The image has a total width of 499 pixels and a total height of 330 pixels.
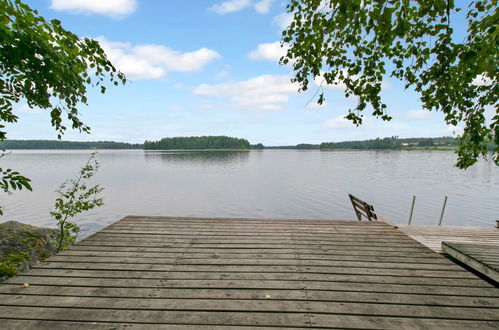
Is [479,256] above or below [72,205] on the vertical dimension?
below

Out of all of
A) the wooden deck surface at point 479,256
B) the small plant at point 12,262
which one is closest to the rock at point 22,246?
the small plant at point 12,262

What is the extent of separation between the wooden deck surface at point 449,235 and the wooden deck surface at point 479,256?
1781mm

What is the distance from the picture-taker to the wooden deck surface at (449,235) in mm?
8258

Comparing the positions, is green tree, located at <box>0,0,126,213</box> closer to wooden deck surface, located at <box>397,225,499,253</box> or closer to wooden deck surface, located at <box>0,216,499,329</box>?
wooden deck surface, located at <box>0,216,499,329</box>

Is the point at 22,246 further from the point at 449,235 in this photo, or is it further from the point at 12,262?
the point at 449,235

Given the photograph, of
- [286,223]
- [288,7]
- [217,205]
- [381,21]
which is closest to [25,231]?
[286,223]

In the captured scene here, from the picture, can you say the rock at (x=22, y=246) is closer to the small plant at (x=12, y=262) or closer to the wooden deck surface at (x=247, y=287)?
the small plant at (x=12, y=262)

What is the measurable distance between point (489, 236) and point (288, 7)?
10.00m

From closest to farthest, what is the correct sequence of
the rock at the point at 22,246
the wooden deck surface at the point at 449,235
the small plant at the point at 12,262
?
the small plant at the point at 12,262 → the rock at the point at 22,246 → the wooden deck surface at the point at 449,235

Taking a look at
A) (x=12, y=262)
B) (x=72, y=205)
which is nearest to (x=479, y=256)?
(x=72, y=205)

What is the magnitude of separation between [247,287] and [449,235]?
877 centimetres

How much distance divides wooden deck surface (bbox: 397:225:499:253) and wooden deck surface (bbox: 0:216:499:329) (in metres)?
3.97

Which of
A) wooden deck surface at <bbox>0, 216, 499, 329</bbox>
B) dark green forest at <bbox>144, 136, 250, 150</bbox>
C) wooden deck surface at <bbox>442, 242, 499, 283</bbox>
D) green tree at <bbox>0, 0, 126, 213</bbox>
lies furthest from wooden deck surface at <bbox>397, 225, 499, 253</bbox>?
dark green forest at <bbox>144, 136, 250, 150</bbox>

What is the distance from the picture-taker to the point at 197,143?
517 feet
